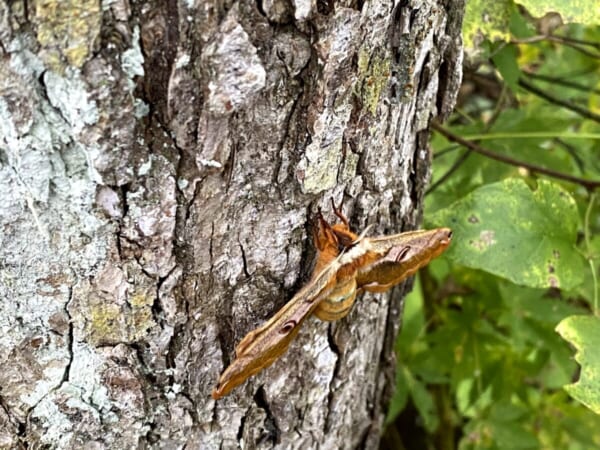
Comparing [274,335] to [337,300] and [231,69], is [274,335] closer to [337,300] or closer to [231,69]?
[337,300]

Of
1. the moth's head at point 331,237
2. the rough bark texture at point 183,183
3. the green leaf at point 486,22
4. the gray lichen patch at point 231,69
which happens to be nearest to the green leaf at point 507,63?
the green leaf at point 486,22

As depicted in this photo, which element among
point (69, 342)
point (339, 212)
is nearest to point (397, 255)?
point (339, 212)

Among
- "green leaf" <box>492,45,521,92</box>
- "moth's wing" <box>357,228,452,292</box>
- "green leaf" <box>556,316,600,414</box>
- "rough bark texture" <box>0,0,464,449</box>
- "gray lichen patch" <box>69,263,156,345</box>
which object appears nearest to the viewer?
"rough bark texture" <box>0,0,464,449</box>

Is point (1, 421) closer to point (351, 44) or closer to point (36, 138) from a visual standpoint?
point (36, 138)

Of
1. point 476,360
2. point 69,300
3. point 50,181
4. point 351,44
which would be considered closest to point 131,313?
point 69,300

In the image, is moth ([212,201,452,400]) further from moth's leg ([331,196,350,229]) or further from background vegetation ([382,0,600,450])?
background vegetation ([382,0,600,450])

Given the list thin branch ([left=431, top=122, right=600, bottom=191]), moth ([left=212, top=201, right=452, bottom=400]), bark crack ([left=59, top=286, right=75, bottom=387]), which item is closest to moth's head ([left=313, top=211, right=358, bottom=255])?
moth ([left=212, top=201, right=452, bottom=400])
